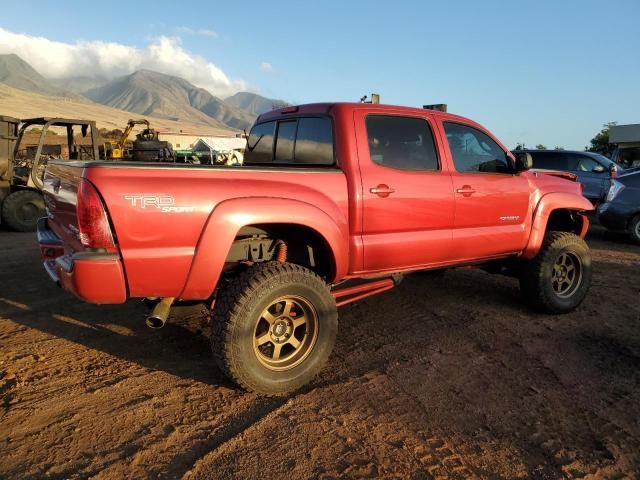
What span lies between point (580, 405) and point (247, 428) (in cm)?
219

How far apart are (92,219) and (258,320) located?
3.87ft

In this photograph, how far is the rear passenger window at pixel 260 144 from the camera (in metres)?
4.48

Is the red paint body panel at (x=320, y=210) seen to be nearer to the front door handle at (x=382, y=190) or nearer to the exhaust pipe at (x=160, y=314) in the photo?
the front door handle at (x=382, y=190)

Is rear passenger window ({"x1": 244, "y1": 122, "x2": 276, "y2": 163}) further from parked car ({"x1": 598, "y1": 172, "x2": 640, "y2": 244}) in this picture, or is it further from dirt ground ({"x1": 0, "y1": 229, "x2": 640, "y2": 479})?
parked car ({"x1": 598, "y1": 172, "x2": 640, "y2": 244})

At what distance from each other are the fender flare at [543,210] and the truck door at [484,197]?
132 millimetres

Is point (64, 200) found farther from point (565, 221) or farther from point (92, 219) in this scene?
point (565, 221)

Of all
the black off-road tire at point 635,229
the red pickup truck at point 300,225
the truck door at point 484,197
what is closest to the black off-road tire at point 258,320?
the red pickup truck at point 300,225

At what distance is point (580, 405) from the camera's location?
125 inches

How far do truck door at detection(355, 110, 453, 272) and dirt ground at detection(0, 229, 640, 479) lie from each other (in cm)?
83

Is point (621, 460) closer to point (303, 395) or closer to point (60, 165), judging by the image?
point (303, 395)

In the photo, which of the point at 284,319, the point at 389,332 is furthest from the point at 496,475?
the point at 389,332

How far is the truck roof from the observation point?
3.76 m

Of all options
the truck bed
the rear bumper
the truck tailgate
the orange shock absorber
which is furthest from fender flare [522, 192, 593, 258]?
the truck tailgate

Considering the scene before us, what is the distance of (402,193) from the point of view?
12.4ft
